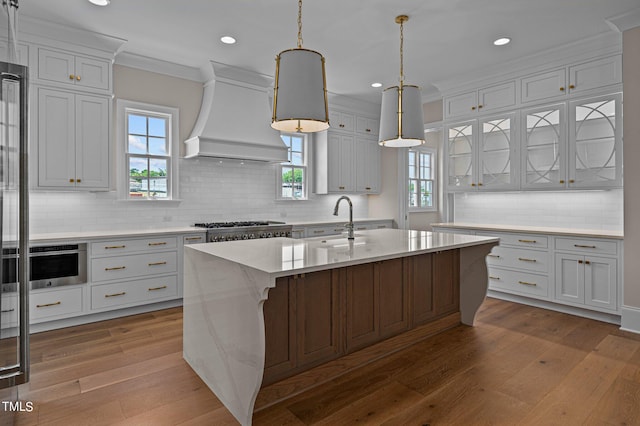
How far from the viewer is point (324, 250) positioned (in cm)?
261

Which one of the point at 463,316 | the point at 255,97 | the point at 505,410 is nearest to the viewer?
the point at 505,410

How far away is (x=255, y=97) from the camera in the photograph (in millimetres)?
5082

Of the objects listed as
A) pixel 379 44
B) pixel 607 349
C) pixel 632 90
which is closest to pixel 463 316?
pixel 607 349

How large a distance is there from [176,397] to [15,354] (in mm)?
901

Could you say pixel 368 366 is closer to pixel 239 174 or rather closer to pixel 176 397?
pixel 176 397

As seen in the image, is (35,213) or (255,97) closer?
(35,213)

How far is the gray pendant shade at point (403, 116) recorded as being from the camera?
3.03 metres

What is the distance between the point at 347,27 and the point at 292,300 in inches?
111

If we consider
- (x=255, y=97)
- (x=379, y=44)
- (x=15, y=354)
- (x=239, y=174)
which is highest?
(x=379, y=44)

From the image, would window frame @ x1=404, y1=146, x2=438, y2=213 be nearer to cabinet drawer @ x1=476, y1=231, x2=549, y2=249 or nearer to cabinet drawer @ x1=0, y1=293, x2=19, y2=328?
cabinet drawer @ x1=476, y1=231, x2=549, y2=249

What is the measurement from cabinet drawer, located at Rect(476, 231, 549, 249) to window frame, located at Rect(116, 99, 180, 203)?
4.13m

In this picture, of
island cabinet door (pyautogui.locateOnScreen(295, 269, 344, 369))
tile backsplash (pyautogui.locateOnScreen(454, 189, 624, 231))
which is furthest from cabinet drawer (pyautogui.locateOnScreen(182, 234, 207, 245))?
tile backsplash (pyautogui.locateOnScreen(454, 189, 624, 231))

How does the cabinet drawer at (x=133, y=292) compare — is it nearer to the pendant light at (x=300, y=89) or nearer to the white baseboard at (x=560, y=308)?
the pendant light at (x=300, y=89)

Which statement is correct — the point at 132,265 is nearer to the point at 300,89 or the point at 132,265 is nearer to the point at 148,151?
the point at 148,151
